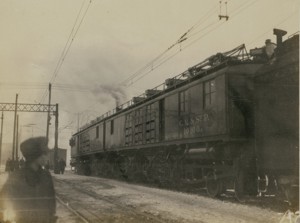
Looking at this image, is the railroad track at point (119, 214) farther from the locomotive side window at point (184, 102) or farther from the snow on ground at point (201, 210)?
the locomotive side window at point (184, 102)

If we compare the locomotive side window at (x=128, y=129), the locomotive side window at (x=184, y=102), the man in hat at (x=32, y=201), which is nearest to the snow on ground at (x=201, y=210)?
the man in hat at (x=32, y=201)

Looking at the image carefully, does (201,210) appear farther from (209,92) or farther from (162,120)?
(162,120)

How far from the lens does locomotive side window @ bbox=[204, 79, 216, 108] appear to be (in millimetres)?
12771

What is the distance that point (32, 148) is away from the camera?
12.5 m

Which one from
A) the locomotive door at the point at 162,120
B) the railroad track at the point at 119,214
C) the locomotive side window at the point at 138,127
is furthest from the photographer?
the locomotive side window at the point at 138,127

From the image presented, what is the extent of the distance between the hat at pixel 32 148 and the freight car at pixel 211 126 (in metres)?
5.32

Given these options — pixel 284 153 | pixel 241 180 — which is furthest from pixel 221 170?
pixel 284 153

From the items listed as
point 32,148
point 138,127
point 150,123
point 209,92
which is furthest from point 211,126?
point 138,127

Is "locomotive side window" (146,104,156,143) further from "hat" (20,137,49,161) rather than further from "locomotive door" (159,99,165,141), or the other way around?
"hat" (20,137,49,161)

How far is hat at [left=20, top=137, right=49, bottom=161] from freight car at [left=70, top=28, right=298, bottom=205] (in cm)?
532

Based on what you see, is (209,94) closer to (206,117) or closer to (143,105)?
(206,117)

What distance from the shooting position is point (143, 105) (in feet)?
65.9

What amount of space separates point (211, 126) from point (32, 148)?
5896 mm

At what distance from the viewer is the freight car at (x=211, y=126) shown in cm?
1126
